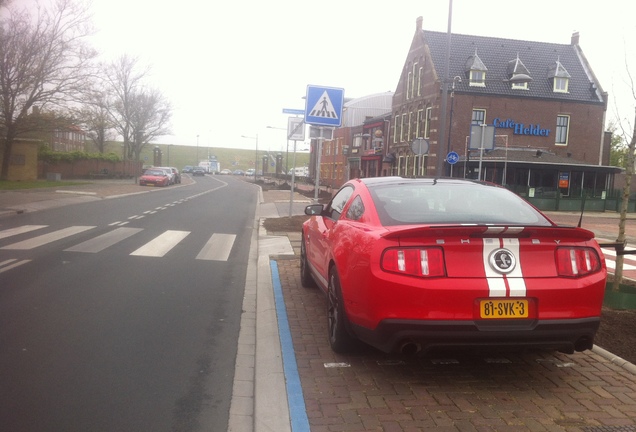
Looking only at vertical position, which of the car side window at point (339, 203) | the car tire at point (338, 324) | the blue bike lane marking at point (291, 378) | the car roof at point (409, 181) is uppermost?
the car roof at point (409, 181)

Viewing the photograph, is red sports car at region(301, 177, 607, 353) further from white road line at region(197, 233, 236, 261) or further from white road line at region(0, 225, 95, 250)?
white road line at region(0, 225, 95, 250)

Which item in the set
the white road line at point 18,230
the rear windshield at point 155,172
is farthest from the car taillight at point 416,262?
the rear windshield at point 155,172

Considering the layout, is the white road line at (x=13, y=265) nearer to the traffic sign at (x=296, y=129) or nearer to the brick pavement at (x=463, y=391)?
the brick pavement at (x=463, y=391)

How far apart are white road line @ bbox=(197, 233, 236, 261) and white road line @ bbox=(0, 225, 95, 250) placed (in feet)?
9.69

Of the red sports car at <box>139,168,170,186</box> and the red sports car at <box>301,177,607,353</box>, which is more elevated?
the red sports car at <box>301,177,607,353</box>

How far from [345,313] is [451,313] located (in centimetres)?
95

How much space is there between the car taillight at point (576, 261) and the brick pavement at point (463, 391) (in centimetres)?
85

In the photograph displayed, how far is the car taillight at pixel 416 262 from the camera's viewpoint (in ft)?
13.1

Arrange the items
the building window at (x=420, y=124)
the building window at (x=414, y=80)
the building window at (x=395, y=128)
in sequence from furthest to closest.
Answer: the building window at (x=395, y=128) → the building window at (x=414, y=80) → the building window at (x=420, y=124)

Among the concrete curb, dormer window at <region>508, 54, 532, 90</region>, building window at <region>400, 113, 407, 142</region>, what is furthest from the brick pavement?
building window at <region>400, 113, 407, 142</region>

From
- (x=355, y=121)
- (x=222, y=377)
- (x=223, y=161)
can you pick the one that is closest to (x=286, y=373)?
(x=222, y=377)

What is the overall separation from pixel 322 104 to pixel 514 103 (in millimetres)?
31627

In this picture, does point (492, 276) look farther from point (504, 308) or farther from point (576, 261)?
point (576, 261)

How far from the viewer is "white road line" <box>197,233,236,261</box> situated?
34.3ft
